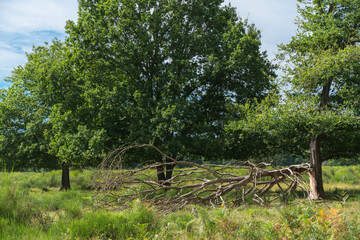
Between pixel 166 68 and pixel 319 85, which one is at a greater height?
pixel 166 68

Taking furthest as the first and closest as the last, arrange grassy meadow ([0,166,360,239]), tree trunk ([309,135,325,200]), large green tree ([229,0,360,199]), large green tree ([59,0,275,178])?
large green tree ([59,0,275,178]) → tree trunk ([309,135,325,200]) → large green tree ([229,0,360,199]) → grassy meadow ([0,166,360,239])

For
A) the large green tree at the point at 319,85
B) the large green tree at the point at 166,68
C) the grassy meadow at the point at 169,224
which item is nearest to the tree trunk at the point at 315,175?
the large green tree at the point at 319,85

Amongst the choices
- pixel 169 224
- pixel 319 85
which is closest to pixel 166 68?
pixel 319 85

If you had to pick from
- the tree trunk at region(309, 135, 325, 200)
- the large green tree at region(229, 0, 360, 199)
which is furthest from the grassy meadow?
the tree trunk at region(309, 135, 325, 200)

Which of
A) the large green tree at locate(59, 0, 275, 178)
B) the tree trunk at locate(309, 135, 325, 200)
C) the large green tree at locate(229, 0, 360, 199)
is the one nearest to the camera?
the large green tree at locate(229, 0, 360, 199)

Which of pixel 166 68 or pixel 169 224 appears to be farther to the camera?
pixel 166 68

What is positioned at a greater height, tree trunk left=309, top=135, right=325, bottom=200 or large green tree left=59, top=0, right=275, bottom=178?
large green tree left=59, top=0, right=275, bottom=178

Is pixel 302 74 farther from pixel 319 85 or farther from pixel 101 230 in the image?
pixel 101 230

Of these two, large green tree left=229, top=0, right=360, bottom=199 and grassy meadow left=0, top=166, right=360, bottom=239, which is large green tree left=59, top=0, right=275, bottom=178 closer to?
large green tree left=229, top=0, right=360, bottom=199

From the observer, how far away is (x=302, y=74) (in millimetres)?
12430

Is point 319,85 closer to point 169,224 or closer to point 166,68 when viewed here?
point 166,68

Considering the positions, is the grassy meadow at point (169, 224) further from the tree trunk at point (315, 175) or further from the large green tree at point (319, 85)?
the tree trunk at point (315, 175)

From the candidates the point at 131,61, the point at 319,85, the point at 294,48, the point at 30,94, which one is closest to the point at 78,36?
the point at 131,61

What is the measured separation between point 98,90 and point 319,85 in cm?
1035
